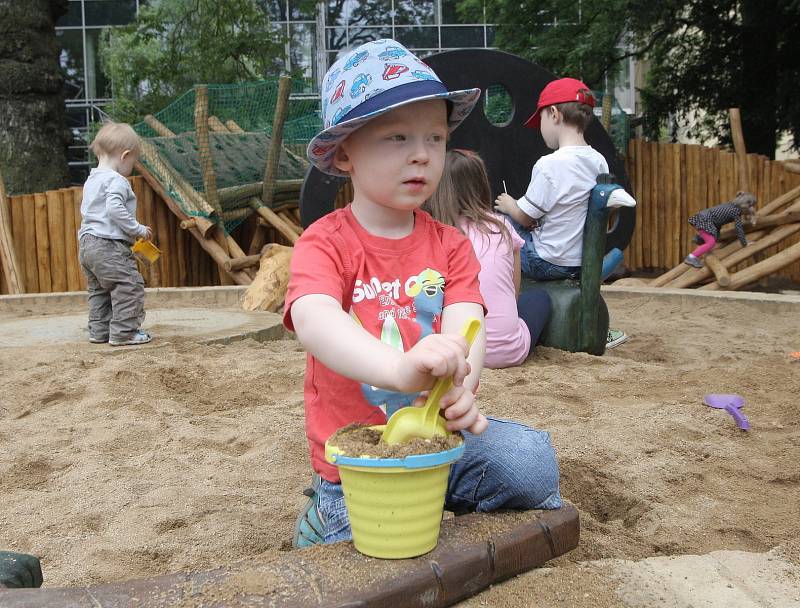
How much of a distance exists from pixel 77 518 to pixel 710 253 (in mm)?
6145

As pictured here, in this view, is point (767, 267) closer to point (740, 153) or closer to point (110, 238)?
point (740, 153)

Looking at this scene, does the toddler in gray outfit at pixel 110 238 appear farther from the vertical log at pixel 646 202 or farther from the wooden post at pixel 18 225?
the vertical log at pixel 646 202

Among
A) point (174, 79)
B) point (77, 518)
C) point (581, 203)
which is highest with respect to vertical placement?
point (174, 79)

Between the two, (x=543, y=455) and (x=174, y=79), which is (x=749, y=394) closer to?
(x=543, y=455)

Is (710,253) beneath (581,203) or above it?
beneath

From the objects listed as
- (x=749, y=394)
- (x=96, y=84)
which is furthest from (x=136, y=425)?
(x=96, y=84)

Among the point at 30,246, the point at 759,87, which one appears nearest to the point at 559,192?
the point at 30,246

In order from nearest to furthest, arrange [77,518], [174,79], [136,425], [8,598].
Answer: [8,598]
[77,518]
[136,425]
[174,79]

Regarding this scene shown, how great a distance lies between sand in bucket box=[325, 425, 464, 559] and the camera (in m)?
1.44

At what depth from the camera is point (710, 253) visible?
23.9ft

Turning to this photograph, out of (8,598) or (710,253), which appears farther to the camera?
(710,253)

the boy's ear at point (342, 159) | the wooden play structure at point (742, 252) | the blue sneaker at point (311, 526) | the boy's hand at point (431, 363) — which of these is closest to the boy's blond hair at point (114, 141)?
the boy's ear at point (342, 159)

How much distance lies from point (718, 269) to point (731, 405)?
4.37 metres

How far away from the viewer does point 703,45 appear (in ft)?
36.7
